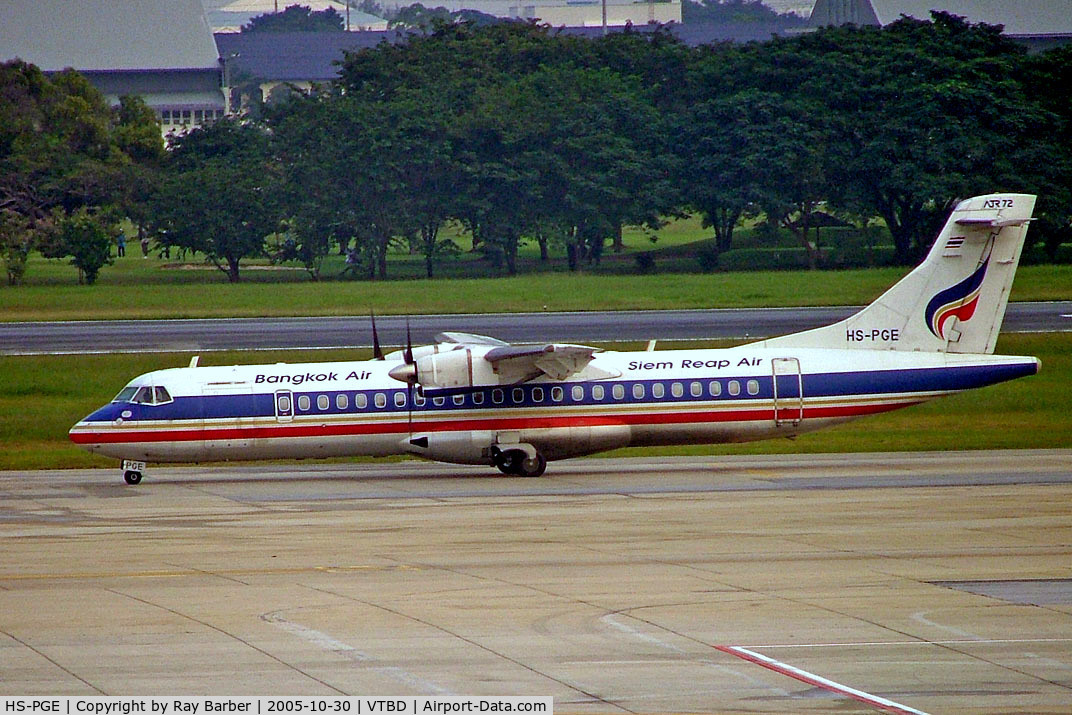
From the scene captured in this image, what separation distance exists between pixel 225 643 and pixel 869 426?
26050 mm

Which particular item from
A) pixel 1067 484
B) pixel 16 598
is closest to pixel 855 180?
pixel 1067 484

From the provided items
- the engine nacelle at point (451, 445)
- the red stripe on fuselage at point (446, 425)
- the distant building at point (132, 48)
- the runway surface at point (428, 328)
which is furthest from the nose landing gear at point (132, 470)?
the distant building at point (132, 48)

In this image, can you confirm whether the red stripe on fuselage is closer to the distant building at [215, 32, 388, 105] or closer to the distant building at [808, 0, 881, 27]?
the distant building at [808, 0, 881, 27]

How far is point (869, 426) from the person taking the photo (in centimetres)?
3728

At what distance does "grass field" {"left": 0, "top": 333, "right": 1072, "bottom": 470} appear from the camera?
110ft

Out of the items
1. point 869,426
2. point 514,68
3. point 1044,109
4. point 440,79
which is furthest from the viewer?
point 514,68

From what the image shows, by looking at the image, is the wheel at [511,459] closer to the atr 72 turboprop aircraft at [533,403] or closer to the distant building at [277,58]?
the atr 72 turboprop aircraft at [533,403]

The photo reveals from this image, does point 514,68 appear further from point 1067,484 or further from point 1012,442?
point 1067,484

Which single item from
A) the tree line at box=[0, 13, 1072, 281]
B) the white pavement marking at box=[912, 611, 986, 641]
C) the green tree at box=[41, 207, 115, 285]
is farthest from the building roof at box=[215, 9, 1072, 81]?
the white pavement marking at box=[912, 611, 986, 641]

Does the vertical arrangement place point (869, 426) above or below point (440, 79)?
below

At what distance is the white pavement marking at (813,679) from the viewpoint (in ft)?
39.7

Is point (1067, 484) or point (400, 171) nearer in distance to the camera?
point (1067, 484)

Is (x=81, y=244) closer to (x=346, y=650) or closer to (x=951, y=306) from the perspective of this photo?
(x=951, y=306)
